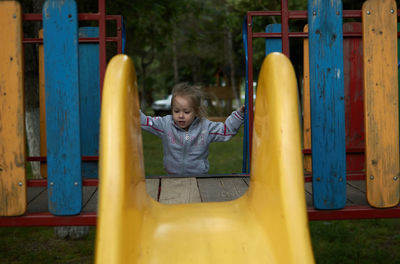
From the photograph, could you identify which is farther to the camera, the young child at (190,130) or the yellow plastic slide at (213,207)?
the young child at (190,130)

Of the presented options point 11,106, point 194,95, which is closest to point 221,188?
point 194,95

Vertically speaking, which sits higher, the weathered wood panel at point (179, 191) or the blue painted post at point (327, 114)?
the blue painted post at point (327, 114)

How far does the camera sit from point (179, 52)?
974 inches

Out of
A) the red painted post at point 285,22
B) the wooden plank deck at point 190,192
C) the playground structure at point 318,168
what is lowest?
the wooden plank deck at point 190,192

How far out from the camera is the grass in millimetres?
3705

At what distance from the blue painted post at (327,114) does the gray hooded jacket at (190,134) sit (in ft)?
3.67

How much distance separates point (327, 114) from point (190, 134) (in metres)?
1.33

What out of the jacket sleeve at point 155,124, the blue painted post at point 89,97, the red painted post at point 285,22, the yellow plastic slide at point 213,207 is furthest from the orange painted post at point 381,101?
the blue painted post at point 89,97

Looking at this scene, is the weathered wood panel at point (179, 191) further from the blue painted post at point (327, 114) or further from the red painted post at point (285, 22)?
the red painted post at point (285, 22)

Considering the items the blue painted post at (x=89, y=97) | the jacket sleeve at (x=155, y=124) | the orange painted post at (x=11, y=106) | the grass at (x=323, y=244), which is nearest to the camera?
the orange painted post at (x=11, y=106)

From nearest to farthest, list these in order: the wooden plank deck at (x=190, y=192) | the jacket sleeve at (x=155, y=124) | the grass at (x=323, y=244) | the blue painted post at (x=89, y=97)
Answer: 1. the wooden plank deck at (x=190, y=192)
2. the blue painted post at (x=89, y=97)
3. the jacket sleeve at (x=155, y=124)
4. the grass at (x=323, y=244)

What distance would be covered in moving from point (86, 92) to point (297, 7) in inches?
382

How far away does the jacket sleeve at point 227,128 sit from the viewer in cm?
323

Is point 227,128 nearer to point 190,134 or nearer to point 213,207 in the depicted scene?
point 190,134
